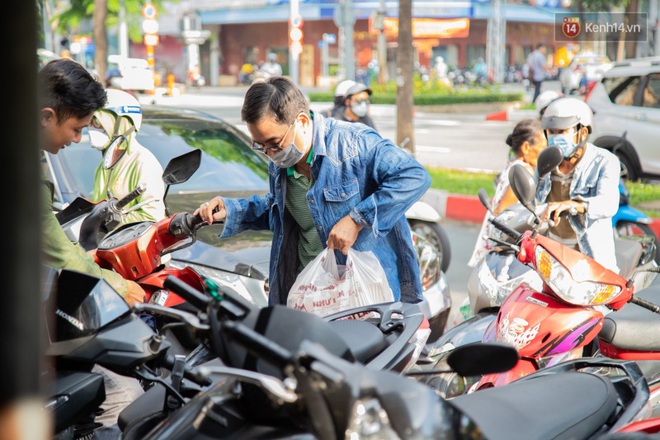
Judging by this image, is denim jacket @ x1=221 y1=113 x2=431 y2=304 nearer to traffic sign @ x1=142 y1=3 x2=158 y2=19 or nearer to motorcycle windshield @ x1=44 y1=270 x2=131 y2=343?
motorcycle windshield @ x1=44 y1=270 x2=131 y2=343

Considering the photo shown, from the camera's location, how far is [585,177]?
4266 millimetres

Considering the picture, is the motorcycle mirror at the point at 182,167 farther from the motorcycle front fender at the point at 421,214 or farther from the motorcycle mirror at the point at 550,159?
the motorcycle front fender at the point at 421,214

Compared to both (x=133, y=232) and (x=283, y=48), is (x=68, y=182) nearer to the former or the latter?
(x=133, y=232)

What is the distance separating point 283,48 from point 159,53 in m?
8.84

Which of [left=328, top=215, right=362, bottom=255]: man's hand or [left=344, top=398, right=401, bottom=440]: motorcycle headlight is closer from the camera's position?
[left=344, top=398, right=401, bottom=440]: motorcycle headlight

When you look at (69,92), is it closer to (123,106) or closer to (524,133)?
(123,106)

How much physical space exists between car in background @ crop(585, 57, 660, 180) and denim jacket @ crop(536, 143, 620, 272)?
7455 mm

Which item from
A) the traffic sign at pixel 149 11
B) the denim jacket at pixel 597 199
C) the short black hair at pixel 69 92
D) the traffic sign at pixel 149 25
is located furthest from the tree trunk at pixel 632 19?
the short black hair at pixel 69 92

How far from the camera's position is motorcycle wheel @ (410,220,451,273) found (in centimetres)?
725

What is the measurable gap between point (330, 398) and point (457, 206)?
28.2 feet

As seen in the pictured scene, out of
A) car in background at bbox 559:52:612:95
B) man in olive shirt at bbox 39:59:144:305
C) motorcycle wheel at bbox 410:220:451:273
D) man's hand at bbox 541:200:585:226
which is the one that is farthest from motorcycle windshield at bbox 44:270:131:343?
car in background at bbox 559:52:612:95

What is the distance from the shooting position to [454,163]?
1466 cm

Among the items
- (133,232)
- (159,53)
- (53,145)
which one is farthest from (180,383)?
(159,53)

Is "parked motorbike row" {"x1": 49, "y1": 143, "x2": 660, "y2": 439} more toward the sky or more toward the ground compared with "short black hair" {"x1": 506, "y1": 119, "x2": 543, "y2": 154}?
more toward the ground
